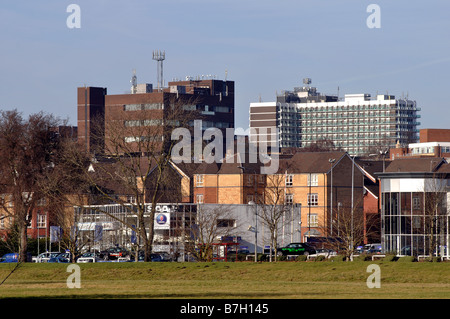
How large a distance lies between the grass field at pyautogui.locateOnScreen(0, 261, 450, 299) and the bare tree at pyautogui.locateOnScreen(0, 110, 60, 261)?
17200mm

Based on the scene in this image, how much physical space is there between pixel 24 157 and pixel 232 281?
37278mm

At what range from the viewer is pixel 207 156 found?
147 meters

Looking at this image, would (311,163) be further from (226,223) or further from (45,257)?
(45,257)

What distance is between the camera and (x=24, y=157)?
7912cm

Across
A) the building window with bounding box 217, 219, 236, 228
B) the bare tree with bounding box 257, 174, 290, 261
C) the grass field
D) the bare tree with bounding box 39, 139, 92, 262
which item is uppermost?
the bare tree with bounding box 39, 139, 92, 262

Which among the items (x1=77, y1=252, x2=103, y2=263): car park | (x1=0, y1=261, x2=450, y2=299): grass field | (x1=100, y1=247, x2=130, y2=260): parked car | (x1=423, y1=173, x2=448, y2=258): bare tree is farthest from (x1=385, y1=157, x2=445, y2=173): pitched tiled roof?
(x1=0, y1=261, x2=450, y2=299): grass field

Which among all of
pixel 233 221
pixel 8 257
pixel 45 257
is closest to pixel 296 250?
pixel 233 221

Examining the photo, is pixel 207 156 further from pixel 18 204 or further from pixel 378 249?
pixel 18 204

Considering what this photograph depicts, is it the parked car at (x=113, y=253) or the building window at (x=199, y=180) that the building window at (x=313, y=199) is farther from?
the parked car at (x=113, y=253)

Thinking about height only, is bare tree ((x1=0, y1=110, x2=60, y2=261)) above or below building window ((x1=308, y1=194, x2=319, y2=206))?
above

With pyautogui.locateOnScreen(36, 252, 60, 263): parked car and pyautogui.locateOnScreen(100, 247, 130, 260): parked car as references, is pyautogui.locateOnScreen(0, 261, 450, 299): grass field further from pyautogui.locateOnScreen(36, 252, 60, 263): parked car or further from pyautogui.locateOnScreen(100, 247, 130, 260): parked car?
pyautogui.locateOnScreen(100, 247, 130, 260): parked car

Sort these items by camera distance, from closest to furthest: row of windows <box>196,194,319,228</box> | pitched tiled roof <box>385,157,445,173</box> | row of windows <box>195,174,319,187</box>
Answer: row of windows <box>196,194,319,228</box>
pitched tiled roof <box>385,157,445,173</box>
row of windows <box>195,174,319,187</box>

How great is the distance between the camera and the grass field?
37094mm
